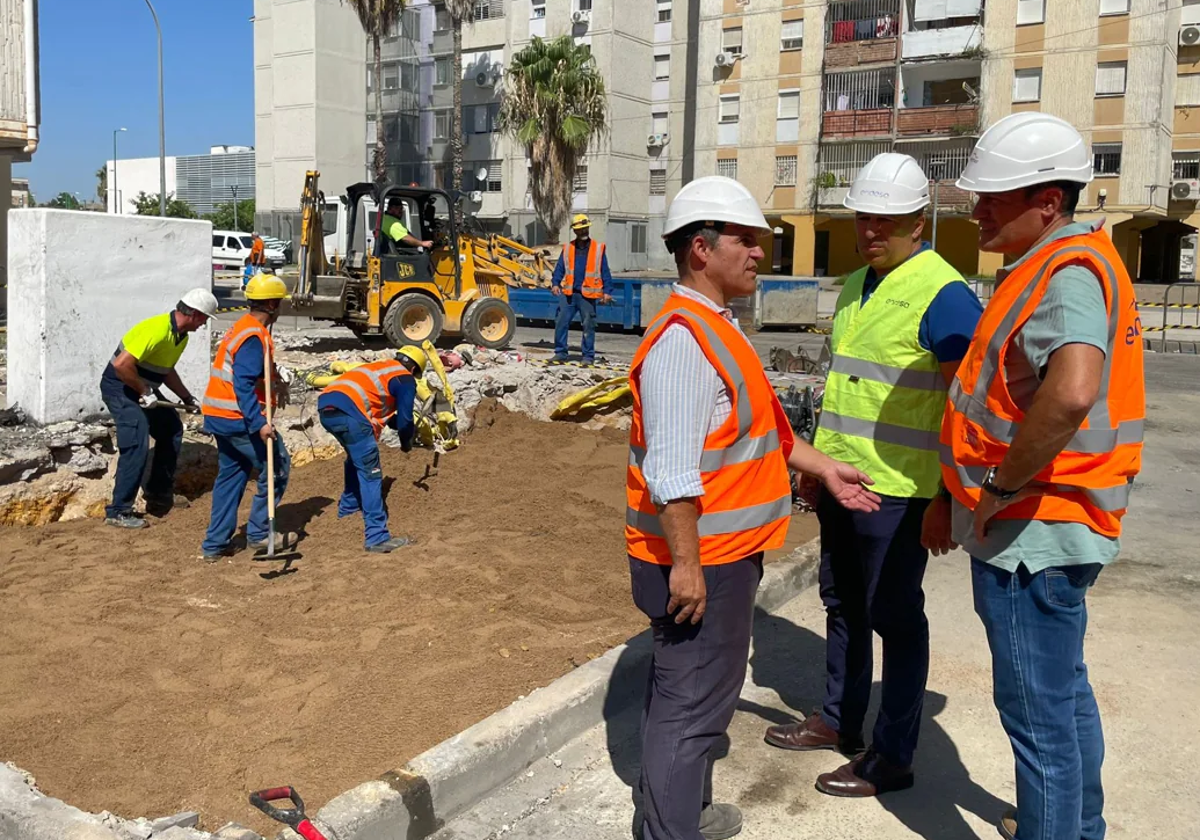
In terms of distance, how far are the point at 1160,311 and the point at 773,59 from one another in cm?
1842

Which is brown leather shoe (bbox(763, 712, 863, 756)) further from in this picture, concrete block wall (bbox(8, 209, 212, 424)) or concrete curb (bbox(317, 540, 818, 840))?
concrete block wall (bbox(8, 209, 212, 424))

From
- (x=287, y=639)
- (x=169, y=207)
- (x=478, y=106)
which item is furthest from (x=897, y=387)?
(x=169, y=207)

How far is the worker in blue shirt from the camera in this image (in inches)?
547

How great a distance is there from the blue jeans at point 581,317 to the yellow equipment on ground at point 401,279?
165cm

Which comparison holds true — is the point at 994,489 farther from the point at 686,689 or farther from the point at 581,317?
the point at 581,317

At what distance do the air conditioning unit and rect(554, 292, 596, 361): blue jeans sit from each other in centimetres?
2892

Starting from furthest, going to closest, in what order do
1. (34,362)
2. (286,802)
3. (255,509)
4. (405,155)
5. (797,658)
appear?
(405,155), (34,362), (255,509), (797,658), (286,802)

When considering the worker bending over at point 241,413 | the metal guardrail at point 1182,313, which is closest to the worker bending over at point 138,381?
the worker bending over at point 241,413

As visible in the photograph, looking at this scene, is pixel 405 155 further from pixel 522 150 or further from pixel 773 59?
pixel 773 59

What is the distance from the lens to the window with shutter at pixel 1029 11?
3453 cm

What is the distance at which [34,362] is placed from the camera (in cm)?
758

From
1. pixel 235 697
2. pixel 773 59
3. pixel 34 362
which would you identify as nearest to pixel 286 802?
pixel 235 697

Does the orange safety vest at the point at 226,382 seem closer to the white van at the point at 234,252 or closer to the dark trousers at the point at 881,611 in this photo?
the dark trousers at the point at 881,611

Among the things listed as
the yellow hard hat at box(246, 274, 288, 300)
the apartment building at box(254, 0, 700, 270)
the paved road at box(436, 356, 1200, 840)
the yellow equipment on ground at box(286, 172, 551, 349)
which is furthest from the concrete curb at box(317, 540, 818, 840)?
the apartment building at box(254, 0, 700, 270)
